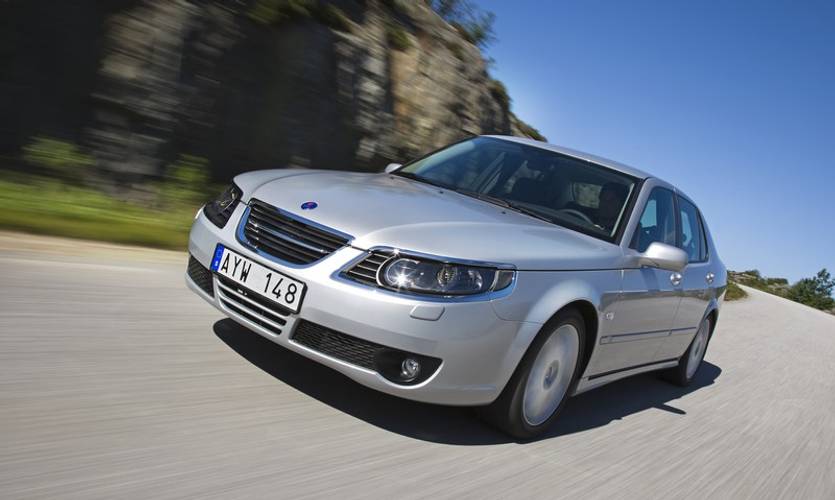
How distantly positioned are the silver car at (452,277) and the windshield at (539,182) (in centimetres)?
1

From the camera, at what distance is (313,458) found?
3.05 meters

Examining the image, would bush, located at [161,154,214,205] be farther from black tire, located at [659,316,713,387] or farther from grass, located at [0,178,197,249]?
black tire, located at [659,316,713,387]

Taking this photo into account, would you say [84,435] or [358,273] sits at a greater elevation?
[358,273]

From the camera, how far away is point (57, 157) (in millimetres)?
7387

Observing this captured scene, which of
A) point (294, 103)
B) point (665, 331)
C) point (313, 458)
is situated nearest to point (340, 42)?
point (294, 103)

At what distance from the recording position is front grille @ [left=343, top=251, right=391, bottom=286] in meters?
3.31

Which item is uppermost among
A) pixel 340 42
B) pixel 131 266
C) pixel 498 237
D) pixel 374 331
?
pixel 340 42

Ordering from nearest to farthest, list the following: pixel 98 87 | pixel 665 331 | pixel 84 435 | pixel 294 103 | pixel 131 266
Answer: pixel 84 435
pixel 665 331
pixel 131 266
pixel 98 87
pixel 294 103

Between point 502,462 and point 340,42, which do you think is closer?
point 502,462

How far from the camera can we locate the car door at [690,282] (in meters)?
5.43

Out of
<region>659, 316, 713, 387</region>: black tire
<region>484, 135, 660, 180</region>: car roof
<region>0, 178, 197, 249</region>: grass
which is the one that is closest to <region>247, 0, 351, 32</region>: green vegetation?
<region>0, 178, 197, 249</region>: grass

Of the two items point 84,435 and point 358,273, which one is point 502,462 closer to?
point 358,273

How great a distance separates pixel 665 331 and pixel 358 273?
261 centimetres

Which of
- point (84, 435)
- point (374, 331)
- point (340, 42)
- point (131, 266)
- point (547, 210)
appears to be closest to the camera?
point (84, 435)
